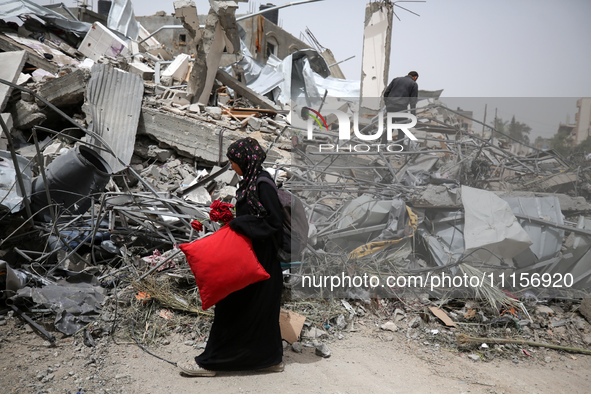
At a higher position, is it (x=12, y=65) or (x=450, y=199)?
(x=12, y=65)

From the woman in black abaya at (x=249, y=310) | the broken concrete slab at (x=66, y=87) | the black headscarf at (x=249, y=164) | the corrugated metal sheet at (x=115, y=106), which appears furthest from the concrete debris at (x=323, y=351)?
the broken concrete slab at (x=66, y=87)

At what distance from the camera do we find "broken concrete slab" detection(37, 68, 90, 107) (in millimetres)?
Answer: 6988

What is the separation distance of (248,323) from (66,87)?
20.2 feet

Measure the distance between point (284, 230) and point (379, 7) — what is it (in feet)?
24.7

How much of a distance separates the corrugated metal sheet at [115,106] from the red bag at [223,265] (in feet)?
13.9

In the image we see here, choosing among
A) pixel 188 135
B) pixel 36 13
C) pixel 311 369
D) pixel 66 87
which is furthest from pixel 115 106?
pixel 36 13

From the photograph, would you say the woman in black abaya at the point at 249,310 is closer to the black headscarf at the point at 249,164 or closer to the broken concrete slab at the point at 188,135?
the black headscarf at the point at 249,164

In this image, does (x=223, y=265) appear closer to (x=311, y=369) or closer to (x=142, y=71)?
(x=311, y=369)

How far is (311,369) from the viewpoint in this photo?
2.98 meters

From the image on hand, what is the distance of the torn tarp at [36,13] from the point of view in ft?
34.7

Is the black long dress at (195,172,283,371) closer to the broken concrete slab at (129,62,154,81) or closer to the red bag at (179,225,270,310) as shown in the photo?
the red bag at (179,225,270,310)

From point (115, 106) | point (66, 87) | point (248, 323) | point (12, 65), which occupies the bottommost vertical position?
point (248, 323)

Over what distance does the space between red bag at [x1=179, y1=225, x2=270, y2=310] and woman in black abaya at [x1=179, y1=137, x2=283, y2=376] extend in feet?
0.35

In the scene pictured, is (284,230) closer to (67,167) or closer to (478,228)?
(478,228)
